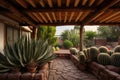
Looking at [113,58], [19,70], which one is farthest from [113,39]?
[19,70]

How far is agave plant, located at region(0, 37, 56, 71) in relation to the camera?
4.38 metres

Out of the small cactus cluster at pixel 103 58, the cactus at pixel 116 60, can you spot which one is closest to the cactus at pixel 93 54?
the small cactus cluster at pixel 103 58

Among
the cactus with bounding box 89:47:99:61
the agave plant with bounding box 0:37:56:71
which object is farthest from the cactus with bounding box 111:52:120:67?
the agave plant with bounding box 0:37:56:71

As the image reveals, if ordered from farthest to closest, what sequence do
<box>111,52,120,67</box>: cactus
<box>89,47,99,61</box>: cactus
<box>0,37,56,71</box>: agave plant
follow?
<box>89,47,99,61</box>: cactus → <box>111,52,120,67</box>: cactus → <box>0,37,56,71</box>: agave plant

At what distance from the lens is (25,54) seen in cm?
462

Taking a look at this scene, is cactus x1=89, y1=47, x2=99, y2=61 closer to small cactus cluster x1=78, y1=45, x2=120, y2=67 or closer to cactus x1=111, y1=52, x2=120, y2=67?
small cactus cluster x1=78, y1=45, x2=120, y2=67

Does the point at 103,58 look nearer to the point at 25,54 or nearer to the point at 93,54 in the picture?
the point at 93,54

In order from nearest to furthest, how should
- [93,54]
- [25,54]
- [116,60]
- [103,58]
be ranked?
[25,54] → [116,60] → [103,58] → [93,54]

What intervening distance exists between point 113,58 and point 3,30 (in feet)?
15.1

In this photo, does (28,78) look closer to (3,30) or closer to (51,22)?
(3,30)

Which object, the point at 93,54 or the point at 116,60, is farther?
the point at 93,54

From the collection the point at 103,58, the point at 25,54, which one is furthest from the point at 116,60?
the point at 25,54

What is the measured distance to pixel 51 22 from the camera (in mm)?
8734

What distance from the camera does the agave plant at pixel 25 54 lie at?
438 centimetres
